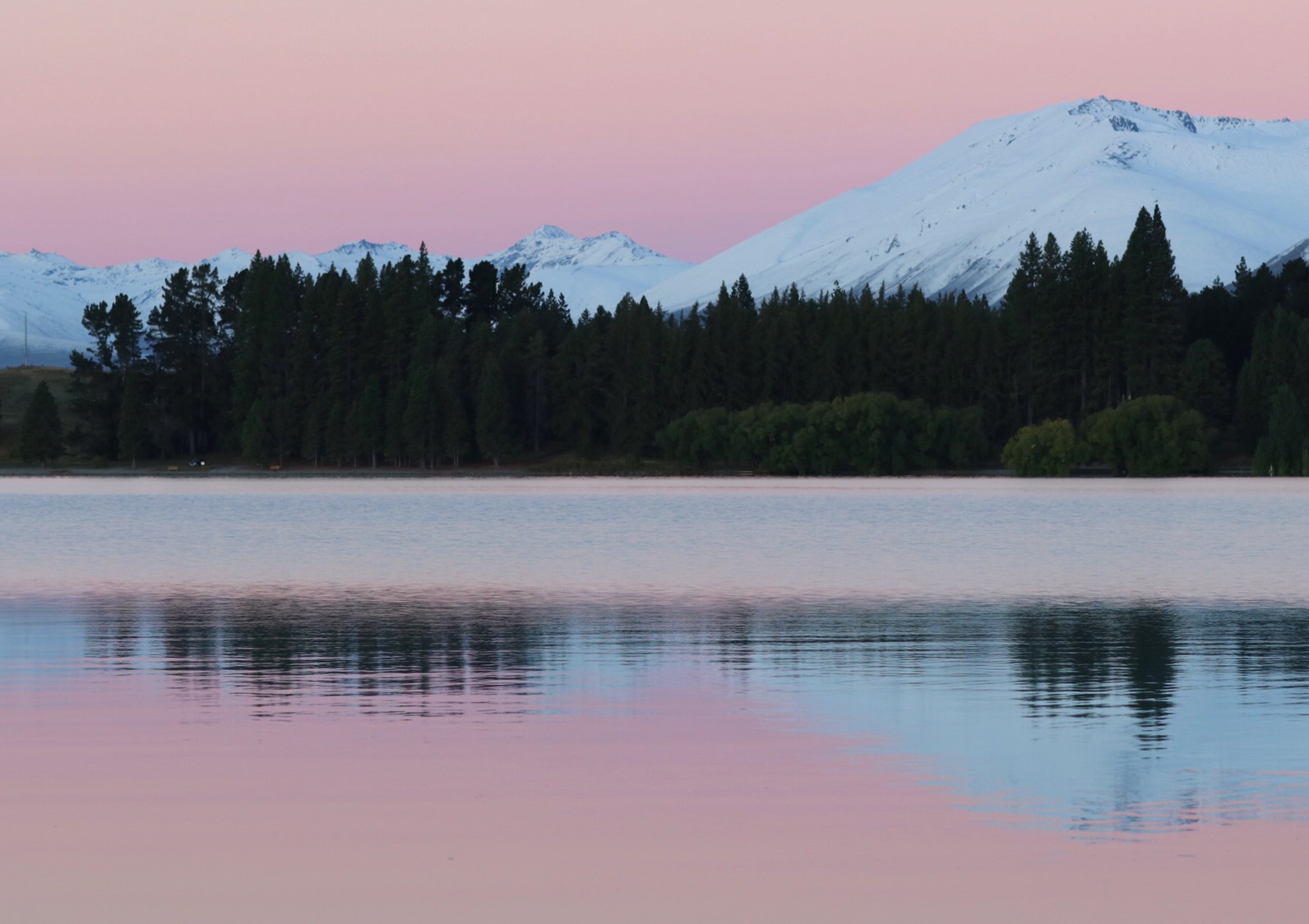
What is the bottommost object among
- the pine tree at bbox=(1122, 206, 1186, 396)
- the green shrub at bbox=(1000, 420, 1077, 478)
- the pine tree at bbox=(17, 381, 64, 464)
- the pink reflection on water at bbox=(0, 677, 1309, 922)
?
the pink reflection on water at bbox=(0, 677, 1309, 922)

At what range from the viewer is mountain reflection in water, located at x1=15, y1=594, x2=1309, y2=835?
17.1m

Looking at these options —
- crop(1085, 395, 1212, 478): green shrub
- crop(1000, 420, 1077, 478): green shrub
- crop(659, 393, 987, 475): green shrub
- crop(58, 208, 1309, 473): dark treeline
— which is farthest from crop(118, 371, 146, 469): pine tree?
crop(1085, 395, 1212, 478): green shrub

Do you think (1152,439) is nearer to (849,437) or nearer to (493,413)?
(849,437)

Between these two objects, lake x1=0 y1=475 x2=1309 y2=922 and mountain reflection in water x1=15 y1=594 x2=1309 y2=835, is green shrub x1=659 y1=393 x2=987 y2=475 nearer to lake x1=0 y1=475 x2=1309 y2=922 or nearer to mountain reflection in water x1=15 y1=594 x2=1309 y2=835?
lake x1=0 y1=475 x2=1309 y2=922

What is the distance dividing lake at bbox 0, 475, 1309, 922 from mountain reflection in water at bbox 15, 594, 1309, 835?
0.10m

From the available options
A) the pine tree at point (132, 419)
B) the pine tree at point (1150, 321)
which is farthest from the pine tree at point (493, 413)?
the pine tree at point (1150, 321)

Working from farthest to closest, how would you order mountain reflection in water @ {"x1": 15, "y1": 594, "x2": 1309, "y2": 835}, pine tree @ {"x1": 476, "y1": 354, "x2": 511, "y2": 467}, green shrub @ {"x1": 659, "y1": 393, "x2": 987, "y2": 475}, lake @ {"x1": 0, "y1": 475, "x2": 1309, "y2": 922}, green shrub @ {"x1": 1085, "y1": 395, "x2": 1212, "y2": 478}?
pine tree @ {"x1": 476, "y1": 354, "x2": 511, "y2": 467} → green shrub @ {"x1": 659, "y1": 393, "x2": 987, "y2": 475} → green shrub @ {"x1": 1085, "y1": 395, "x2": 1212, "y2": 478} → mountain reflection in water @ {"x1": 15, "y1": 594, "x2": 1309, "y2": 835} → lake @ {"x1": 0, "y1": 475, "x2": 1309, "y2": 922}

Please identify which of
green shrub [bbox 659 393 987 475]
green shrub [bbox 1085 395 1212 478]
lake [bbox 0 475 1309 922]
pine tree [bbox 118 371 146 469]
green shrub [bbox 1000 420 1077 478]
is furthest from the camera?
pine tree [bbox 118 371 146 469]

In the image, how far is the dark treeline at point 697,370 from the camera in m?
164

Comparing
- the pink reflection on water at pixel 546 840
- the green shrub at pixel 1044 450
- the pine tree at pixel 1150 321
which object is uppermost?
the pine tree at pixel 1150 321

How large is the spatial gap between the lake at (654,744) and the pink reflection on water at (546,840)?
0.04 metres

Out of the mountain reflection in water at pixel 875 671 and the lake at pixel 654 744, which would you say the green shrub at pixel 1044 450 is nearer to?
the lake at pixel 654 744

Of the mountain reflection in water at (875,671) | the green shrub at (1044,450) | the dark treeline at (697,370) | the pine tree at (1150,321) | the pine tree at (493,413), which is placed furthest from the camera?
the pine tree at (493,413)

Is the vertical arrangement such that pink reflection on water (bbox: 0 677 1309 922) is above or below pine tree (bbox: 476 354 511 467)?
below
